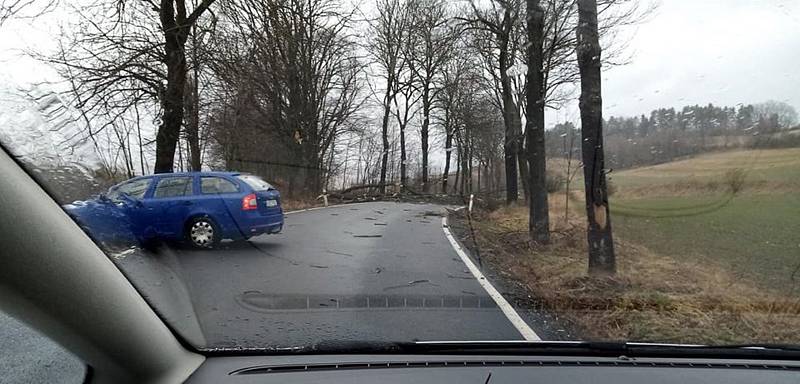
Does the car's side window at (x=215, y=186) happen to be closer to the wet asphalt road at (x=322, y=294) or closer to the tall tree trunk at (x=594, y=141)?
the wet asphalt road at (x=322, y=294)

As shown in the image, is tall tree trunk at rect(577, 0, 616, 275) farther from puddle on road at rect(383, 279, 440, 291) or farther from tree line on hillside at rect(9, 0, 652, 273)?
puddle on road at rect(383, 279, 440, 291)

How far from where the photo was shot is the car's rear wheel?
→ 5045 mm

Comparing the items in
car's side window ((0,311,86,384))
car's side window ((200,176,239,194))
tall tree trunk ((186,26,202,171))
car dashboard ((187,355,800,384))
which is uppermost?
tall tree trunk ((186,26,202,171))

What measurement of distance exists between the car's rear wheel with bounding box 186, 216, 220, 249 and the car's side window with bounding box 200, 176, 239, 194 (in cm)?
28

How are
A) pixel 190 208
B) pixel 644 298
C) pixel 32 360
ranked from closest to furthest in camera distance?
pixel 32 360, pixel 190 208, pixel 644 298

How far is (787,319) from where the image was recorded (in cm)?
520

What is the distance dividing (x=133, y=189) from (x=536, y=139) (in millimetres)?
11463

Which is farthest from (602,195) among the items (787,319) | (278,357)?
(278,357)

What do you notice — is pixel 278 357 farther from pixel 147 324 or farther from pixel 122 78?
pixel 122 78

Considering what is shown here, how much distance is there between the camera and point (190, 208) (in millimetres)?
4922

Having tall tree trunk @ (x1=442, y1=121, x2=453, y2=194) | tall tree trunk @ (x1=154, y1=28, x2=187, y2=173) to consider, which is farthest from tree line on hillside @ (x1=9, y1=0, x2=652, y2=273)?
tall tree trunk @ (x1=442, y1=121, x2=453, y2=194)

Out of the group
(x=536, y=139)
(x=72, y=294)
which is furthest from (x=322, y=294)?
(x=536, y=139)

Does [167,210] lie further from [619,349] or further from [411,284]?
[619,349]

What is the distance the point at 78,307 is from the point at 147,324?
508 millimetres
